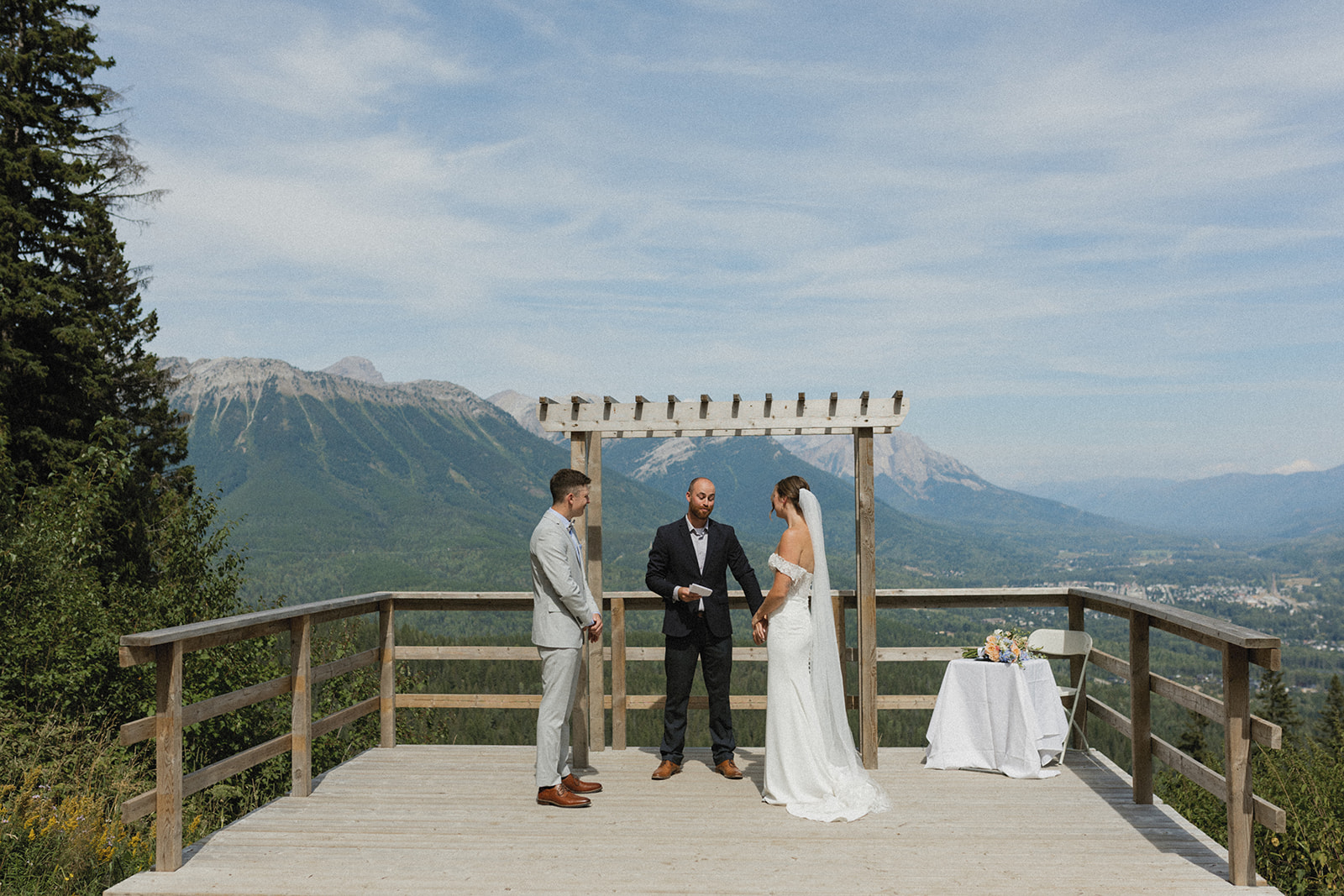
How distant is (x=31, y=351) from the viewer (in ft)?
52.7

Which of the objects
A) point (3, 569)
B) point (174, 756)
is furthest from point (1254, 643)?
point (3, 569)

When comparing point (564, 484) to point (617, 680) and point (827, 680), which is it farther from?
point (827, 680)

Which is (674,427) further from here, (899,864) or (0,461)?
(0,461)

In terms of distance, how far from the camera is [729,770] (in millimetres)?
6438

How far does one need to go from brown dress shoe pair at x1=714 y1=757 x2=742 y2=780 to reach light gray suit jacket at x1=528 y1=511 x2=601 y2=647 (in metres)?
1.44

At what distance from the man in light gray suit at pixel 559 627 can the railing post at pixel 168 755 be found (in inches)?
76.4

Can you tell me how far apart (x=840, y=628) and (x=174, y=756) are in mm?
4832

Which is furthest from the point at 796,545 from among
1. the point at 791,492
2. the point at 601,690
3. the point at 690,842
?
the point at 601,690

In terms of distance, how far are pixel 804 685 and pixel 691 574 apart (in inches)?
44.0

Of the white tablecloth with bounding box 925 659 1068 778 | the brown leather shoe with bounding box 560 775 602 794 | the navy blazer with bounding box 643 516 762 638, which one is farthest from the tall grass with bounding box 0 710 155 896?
the white tablecloth with bounding box 925 659 1068 778

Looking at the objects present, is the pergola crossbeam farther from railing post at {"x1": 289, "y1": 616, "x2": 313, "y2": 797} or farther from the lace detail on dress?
railing post at {"x1": 289, "y1": 616, "x2": 313, "y2": 797}

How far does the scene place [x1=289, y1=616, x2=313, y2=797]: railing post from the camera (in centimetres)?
597

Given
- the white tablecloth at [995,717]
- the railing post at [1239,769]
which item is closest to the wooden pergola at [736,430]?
the white tablecloth at [995,717]

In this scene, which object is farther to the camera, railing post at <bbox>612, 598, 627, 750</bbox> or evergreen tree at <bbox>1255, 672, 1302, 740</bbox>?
evergreen tree at <bbox>1255, 672, 1302, 740</bbox>
